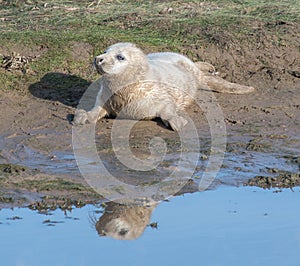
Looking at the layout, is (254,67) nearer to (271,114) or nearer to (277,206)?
(271,114)

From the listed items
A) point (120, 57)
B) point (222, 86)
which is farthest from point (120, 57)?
point (222, 86)

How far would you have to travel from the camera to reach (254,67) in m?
10.6

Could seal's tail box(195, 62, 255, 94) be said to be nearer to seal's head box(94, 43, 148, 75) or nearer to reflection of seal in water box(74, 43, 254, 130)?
reflection of seal in water box(74, 43, 254, 130)

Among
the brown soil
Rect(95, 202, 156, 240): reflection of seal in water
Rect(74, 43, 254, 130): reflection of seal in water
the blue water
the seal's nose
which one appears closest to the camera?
the blue water

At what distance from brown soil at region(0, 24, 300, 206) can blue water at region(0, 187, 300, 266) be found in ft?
1.67

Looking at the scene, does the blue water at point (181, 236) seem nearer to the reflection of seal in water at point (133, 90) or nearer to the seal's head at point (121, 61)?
the reflection of seal in water at point (133, 90)

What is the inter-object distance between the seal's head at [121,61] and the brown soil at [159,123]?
0.57 m

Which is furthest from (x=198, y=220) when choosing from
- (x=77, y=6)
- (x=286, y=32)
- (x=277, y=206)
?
(x=77, y=6)

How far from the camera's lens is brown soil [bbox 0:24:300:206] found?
7.47 meters

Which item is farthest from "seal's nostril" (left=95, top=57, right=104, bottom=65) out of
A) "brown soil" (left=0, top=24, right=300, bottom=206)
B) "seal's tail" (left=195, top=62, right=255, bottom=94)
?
"seal's tail" (left=195, top=62, right=255, bottom=94)

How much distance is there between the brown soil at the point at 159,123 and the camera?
24.5 feet

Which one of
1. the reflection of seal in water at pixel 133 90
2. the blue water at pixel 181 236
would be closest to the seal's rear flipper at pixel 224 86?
the reflection of seal in water at pixel 133 90

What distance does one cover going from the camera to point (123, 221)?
6586 mm

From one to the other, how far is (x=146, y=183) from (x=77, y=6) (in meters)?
5.29
